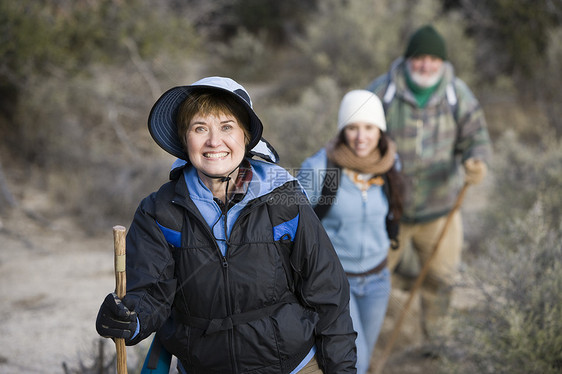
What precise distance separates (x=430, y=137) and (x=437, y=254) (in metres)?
0.90

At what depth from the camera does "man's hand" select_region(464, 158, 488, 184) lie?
3768 mm

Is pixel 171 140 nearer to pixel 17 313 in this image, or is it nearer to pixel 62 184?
pixel 17 313

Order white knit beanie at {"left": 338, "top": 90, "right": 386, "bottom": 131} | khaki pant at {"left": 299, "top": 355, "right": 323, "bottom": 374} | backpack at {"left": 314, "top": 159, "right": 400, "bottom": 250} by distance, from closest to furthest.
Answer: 1. khaki pant at {"left": 299, "top": 355, "right": 323, "bottom": 374}
2. backpack at {"left": 314, "top": 159, "right": 400, "bottom": 250}
3. white knit beanie at {"left": 338, "top": 90, "right": 386, "bottom": 131}

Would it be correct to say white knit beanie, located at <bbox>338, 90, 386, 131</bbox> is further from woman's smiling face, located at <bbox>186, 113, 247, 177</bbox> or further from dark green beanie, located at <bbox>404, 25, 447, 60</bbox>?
woman's smiling face, located at <bbox>186, 113, 247, 177</bbox>

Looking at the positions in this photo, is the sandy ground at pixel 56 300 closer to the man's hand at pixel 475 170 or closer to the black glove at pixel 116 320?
the man's hand at pixel 475 170

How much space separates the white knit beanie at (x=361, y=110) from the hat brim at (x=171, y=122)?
51.1 inches

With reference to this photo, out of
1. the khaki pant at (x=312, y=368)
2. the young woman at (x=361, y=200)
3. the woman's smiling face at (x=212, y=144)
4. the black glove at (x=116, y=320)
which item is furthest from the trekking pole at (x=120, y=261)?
the young woman at (x=361, y=200)

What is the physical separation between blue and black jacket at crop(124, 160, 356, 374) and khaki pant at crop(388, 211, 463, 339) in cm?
217

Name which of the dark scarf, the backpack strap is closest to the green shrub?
the dark scarf

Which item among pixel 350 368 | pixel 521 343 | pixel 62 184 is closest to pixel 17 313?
pixel 62 184

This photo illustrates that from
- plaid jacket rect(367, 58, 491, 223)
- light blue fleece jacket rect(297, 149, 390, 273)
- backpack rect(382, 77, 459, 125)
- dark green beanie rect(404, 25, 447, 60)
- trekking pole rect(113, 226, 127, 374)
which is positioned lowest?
trekking pole rect(113, 226, 127, 374)

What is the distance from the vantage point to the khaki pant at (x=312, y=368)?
6.06 ft

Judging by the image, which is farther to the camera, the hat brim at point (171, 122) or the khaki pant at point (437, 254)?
the khaki pant at point (437, 254)

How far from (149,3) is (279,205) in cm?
812
